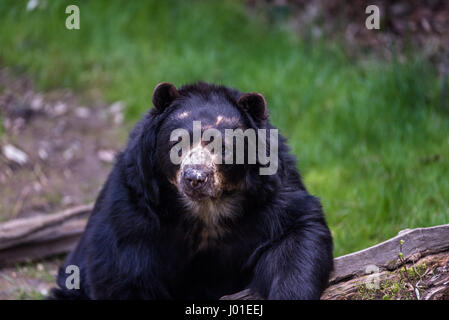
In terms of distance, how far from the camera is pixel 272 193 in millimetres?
3783

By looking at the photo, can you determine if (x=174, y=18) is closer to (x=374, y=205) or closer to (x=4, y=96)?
(x=4, y=96)

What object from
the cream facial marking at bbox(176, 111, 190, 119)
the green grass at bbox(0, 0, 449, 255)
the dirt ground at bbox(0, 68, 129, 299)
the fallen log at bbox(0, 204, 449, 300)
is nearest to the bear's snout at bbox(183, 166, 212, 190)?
the cream facial marking at bbox(176, 111, 190, 119)

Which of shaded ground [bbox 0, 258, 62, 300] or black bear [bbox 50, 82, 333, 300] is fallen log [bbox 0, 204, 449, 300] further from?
shaded ground [bbox 0, 258, 62, 300]

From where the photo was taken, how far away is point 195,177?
3.43 metres

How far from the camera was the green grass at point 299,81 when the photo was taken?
17.4ft

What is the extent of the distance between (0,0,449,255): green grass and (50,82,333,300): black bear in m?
1.25

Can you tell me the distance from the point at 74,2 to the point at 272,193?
17.0ft

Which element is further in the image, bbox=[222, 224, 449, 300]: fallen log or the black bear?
the black bear

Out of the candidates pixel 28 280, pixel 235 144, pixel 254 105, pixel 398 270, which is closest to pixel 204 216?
pixel 235 144

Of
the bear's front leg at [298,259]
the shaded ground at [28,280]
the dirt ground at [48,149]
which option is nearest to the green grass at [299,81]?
the dirt ground at [48,149]

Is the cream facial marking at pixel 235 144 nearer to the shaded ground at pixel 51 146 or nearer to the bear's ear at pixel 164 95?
the bear's ear at pixel 164 95

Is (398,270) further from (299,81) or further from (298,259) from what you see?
(299,81)

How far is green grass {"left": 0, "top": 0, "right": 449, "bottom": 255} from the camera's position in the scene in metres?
5.29
